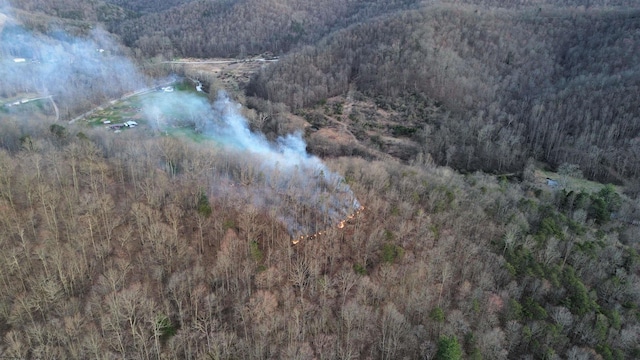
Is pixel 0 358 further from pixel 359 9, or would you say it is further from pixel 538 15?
pixel 359 9

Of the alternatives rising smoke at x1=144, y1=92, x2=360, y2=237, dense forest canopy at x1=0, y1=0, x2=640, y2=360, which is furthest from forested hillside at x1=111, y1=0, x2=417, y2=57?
rising smoke at x1=144, y1=92, x2=360, y2=237

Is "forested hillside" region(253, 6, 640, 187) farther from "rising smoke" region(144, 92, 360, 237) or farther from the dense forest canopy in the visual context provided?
"rising smoke" region(144, 92, 360, 237)

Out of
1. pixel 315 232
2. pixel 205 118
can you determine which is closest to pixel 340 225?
pixel 315 232

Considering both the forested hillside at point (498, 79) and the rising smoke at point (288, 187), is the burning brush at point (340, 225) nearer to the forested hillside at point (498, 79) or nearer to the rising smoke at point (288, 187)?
the rising smoke at point (288, 187)

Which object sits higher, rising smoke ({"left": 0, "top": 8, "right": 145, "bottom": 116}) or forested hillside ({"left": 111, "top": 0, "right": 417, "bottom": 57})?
forested hillside ({"left": 111, "top": 0, "right": 417, "bottom": 57})

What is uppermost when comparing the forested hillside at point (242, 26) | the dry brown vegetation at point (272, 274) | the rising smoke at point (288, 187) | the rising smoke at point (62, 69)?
the forested hillside at point (242, 26)

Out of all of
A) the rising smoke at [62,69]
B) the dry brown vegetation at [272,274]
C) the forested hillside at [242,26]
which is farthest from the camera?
the forested hillside at [242,26]

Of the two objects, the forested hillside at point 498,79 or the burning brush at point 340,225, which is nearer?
the burning brush at point 340,225

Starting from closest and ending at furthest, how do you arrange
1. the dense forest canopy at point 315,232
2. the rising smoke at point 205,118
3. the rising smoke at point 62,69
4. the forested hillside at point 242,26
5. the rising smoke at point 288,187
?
the dense forest canopy at point 315,232 → the rising smoke at point 288,187 → the rising smoke at point 205,118 → the rising smoke at point 62,69 → the forested hillside at point 242,26

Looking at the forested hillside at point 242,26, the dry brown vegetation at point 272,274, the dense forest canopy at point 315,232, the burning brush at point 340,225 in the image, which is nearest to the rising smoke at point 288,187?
the dense forest canopy at point 315,232
